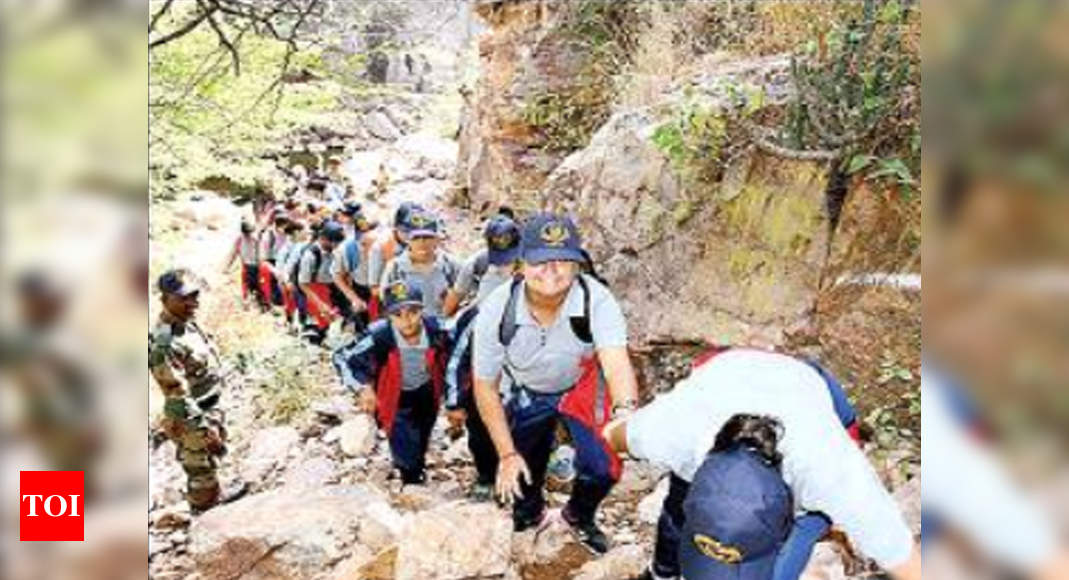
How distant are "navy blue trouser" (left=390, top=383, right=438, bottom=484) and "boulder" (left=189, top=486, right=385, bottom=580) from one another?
10.7 inches

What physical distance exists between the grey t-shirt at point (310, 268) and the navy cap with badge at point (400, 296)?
4.25 ft

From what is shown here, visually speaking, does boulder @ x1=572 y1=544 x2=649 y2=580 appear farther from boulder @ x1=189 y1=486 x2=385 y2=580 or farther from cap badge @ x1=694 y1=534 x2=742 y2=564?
cap badge @ x1=694 y1=534 x2=742 y2=564

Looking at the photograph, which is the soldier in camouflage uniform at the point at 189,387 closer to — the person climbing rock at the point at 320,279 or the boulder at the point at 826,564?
the person climbing rock at the point at 320,279

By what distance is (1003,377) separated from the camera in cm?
48

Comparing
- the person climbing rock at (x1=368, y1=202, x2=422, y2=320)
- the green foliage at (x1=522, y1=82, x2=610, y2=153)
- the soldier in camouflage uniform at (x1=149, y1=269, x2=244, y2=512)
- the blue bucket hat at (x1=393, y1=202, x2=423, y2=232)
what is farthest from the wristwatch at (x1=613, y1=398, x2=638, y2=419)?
the green foliage at (x1=522, y1=82, x2=610, y2=153)

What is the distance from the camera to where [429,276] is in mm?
3180

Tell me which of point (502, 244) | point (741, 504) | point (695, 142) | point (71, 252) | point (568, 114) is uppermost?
point (568, 114)

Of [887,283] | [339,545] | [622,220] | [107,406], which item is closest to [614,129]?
[622,220]

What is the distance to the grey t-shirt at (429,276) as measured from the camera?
3.13m

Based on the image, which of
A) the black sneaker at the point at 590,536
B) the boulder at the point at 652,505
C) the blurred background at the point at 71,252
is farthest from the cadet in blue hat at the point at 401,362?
the blurred background at the point at 71,252

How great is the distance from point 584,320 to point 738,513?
0.82 metres

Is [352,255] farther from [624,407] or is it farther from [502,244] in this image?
[624,407]

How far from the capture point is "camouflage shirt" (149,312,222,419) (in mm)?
2609

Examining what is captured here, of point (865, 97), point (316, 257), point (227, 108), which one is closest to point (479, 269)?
point (316, 257)
